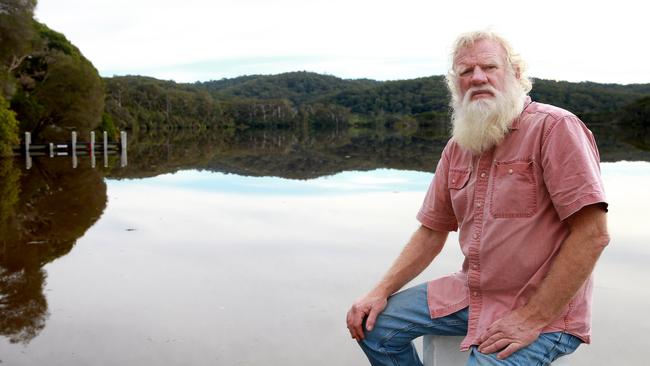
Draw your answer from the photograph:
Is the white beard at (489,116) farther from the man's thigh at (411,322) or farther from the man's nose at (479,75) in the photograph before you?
the man's thigh at (411,322)

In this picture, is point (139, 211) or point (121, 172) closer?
point (139, 211)

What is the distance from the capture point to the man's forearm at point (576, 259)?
8.06 feet

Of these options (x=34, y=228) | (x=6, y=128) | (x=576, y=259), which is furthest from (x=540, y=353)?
(x=6, y=128)

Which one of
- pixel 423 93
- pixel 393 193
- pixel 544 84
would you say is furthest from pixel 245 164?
pixel 423 93

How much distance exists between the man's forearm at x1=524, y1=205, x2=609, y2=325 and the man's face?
667mm

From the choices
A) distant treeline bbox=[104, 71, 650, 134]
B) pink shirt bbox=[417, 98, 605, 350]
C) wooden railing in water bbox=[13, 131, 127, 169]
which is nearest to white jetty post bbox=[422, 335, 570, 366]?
pink shirt bbox=[417, 98, 605, 350]

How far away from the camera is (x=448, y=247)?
7953mm

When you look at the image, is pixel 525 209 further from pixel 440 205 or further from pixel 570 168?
pixel 440 205

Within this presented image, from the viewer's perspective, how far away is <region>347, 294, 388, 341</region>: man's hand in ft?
9.88

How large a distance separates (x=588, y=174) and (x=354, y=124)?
132317mm

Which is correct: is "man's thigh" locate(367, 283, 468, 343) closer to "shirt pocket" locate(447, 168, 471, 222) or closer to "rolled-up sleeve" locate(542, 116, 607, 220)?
"shirt pocket" locate(447, 168, 471, 222)

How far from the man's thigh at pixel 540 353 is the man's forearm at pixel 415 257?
68 centimetres

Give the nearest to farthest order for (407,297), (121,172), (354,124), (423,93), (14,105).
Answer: (407,297) < (121,172) < (14,105) < (354,124) < (423,93)

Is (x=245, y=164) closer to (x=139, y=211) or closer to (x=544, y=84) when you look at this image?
(x=139, y=211)
